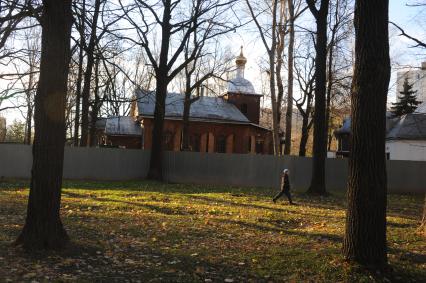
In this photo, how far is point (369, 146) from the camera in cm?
732

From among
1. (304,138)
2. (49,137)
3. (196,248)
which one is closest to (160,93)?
(304,138)

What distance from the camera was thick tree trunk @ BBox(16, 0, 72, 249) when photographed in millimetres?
7645

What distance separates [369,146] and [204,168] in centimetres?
2331

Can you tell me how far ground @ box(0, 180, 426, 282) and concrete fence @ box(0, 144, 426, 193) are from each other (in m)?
15.1

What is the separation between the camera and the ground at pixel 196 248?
7027 millimetres

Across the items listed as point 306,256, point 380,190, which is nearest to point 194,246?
point 306,256

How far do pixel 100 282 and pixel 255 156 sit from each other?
23671mm

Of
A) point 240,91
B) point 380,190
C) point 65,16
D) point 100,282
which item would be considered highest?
point 240,91

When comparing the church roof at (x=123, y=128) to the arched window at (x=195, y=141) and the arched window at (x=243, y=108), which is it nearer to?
the arched window at (x=195, y=141)

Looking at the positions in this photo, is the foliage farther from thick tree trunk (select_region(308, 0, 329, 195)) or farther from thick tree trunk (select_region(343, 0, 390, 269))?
thick tree trunk (select_region(343, 0, 390, 269))

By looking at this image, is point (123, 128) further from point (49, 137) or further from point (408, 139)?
point (49, 137)

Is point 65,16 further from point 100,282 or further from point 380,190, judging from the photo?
point 380,190

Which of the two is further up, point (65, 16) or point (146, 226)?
point (65, 16)

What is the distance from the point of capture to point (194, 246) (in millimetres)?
8945
